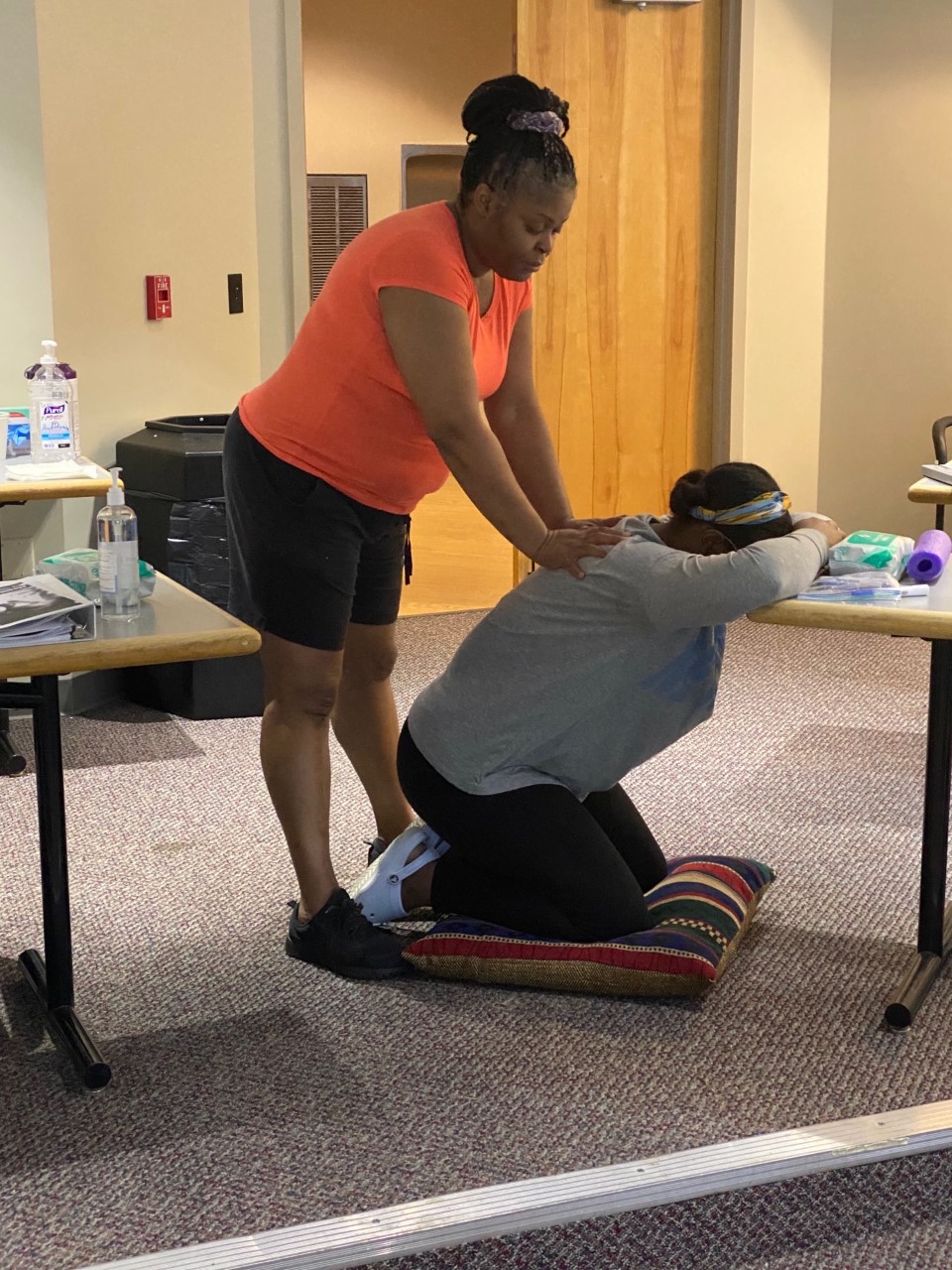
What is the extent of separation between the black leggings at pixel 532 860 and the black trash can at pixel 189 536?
163cm

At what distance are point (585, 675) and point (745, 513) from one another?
34 centimetres

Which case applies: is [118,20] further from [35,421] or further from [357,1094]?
[357,1094]

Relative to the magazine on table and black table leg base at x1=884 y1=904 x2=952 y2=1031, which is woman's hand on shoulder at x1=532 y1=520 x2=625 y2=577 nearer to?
the magazine on table

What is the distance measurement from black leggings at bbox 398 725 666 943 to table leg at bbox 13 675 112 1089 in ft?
1.89

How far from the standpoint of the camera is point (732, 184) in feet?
16.9

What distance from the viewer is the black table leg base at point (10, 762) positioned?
140 inches

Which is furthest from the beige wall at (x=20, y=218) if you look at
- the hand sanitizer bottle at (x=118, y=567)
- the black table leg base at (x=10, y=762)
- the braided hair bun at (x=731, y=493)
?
the braided hair bun at (x=731, y=493)

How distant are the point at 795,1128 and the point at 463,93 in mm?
9068

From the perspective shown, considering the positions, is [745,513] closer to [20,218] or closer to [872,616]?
[872,616]

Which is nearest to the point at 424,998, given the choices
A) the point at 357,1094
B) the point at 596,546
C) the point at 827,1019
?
the point at 357,1094

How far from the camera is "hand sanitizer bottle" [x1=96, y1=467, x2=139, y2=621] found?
2129mm

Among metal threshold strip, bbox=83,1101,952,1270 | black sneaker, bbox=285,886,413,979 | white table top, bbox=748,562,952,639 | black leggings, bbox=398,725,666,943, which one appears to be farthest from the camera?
black sneaker, bbox=285,886,413,979

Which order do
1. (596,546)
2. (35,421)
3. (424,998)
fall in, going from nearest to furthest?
(596,546) < (424,998) < (35,421)

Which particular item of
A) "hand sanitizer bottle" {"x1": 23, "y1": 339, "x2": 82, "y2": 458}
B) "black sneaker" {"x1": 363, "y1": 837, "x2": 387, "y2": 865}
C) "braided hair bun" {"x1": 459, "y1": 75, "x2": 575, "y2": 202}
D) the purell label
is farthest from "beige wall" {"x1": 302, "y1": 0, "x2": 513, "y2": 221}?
"braided hair bun" {"x1": 459, "y1": 75, "x2": 575, "y2": 202}
